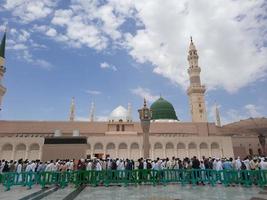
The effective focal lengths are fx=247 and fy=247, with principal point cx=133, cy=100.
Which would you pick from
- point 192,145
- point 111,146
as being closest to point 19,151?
point 111,146

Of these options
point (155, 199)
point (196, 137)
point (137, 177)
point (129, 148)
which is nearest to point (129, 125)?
point (129, 148)

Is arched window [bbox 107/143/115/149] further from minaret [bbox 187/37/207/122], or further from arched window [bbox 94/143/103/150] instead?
minaret [bbox 187/37/207/122]

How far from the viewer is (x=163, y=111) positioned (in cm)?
5859

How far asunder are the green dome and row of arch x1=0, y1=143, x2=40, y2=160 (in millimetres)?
27956

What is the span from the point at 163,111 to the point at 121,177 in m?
47.3

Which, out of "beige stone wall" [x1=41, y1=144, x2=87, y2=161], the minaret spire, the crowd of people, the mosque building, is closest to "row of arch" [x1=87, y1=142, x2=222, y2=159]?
the mosque building

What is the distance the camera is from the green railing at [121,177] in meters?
11.5

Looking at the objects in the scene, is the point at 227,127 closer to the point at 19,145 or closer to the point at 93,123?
the point at 93,123

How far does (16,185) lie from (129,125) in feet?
105

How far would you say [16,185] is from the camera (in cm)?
1234

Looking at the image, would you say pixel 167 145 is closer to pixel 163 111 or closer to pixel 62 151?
pixel 163 111

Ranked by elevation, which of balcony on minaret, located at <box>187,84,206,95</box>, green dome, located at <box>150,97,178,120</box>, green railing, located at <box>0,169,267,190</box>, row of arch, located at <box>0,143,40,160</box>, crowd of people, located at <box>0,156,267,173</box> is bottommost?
green railing, located at <box>0,169,267,190</box>

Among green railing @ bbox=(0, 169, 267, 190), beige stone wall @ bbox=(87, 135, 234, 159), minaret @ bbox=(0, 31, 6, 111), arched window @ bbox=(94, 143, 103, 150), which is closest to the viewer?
green railing @ bbox=(0, 169, 267, 190)

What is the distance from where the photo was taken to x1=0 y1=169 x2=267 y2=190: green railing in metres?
11.5
